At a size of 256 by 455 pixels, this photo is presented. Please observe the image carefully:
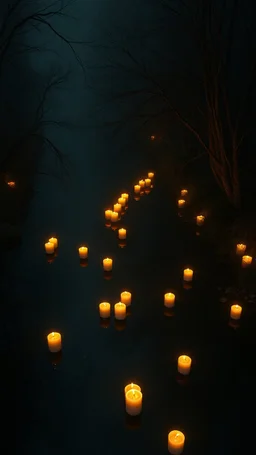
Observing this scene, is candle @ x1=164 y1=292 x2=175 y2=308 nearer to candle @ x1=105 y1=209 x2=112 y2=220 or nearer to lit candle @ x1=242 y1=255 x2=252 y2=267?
lit candle @ x1=242 y1=255 x2=252 y2=267

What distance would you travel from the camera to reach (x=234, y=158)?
6.00 meters

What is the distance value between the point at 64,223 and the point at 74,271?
6.12 ft

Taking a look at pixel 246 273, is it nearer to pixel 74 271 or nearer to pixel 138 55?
pixel 74 271

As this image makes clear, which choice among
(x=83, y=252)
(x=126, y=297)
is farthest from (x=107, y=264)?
(x=126, y=297)

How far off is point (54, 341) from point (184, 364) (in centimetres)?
120

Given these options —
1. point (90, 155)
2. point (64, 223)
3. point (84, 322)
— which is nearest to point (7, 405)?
point (84, 322)

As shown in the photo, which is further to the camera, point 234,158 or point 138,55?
point 138,55

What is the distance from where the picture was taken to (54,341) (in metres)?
3.33

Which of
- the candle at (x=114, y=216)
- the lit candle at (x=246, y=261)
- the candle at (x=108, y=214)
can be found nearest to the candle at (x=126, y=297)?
the lit candle at (x=246, y=261)

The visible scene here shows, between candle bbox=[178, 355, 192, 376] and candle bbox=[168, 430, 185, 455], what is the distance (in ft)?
2.54

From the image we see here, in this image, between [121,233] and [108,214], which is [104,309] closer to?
[121,233]

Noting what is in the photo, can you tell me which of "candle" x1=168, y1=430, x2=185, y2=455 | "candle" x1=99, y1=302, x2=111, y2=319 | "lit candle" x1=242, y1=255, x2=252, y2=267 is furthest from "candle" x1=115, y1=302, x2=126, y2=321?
"lit candle" x1=242, y1=255, x2=252, y2=267

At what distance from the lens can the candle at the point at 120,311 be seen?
3.82 m

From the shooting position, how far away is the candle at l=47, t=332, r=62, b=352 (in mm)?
3324
